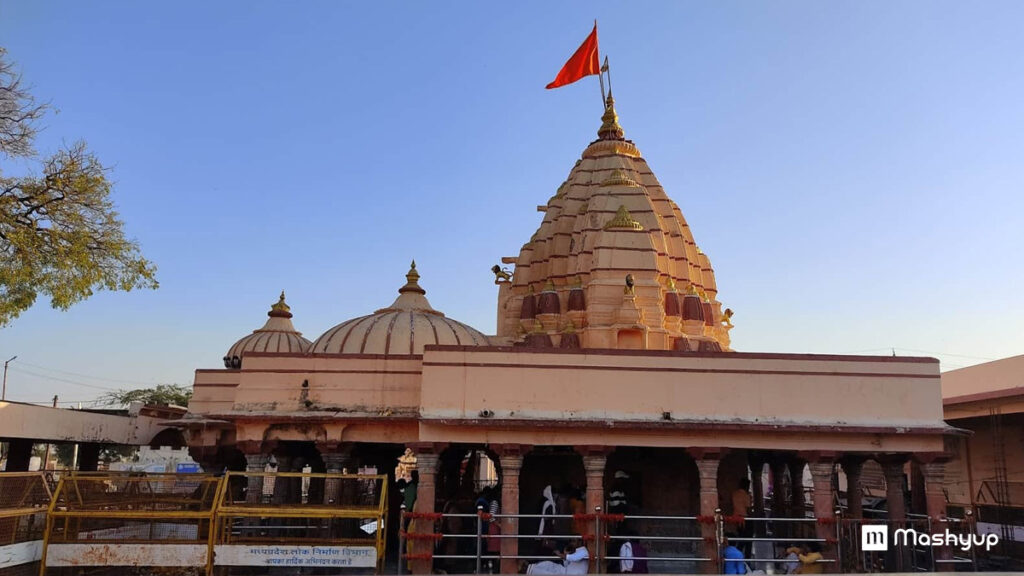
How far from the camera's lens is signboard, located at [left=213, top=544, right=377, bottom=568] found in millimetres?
12195

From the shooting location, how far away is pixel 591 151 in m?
27.3

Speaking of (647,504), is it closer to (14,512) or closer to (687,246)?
(687,246)

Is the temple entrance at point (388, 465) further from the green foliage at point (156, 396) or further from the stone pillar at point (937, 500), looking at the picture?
the green foliage at point (156, 396)

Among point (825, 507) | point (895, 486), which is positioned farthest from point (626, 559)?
point (895, 486)

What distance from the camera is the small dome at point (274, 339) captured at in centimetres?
2930

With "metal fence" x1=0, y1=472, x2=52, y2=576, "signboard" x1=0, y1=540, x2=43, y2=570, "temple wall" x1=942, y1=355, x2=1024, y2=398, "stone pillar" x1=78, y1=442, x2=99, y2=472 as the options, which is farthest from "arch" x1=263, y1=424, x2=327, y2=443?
"temple wall" x1=942, y1=355, x2=1024, y2=398

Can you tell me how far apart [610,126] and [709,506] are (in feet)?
53.9

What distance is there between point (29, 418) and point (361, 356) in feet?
34.8

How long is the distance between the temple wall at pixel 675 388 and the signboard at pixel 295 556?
319 centimetres

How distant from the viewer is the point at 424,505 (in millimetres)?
14570

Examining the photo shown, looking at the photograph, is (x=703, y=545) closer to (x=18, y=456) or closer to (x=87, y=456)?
(x=18, y=456)

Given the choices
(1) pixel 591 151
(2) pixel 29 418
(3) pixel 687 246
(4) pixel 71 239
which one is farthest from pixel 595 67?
(2) pixel 29 418

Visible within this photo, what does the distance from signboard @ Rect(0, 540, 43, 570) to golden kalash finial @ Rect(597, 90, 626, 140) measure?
21.1 meters

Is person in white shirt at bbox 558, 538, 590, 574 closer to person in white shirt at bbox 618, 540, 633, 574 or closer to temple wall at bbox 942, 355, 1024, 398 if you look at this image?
person in white shirt at bbox 618, 540, 633, 574
